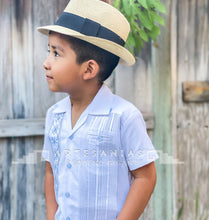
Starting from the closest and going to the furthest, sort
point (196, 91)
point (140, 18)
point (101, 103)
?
1. point (101, 103)
2. point (140, 18)
3. point (196, 91)

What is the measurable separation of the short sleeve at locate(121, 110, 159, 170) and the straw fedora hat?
→ 304mm

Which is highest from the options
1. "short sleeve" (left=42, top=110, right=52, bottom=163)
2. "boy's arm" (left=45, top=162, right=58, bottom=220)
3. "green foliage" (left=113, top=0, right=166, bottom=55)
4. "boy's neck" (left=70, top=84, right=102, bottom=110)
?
"green foliage" (left=113, top=0, right=166, bottom=55)

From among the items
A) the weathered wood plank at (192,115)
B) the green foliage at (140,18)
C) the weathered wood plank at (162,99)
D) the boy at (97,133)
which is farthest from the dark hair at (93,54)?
the weathered wood plank at (192,115)

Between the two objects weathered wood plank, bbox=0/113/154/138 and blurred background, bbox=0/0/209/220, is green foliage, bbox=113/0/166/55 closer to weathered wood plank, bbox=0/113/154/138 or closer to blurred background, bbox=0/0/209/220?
blurred background, bbox=0/0/209/220

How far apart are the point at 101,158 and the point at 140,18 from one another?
1.35m

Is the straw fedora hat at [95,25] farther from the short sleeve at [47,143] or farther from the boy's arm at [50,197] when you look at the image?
the boy's arm at [50,197]

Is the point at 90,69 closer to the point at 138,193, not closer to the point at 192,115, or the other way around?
the point at 138,193

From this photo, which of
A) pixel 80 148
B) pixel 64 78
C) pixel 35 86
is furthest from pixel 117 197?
pixel 35 86

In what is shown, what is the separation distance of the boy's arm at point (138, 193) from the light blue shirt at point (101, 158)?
0.05 m

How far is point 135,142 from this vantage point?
1897 millimetres

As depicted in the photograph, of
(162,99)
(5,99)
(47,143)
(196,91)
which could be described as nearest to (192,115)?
(196,91)

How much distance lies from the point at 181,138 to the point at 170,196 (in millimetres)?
490

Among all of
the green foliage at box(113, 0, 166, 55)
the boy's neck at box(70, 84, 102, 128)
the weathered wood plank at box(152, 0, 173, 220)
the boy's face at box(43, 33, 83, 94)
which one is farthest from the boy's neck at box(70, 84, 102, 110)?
the weathered wood plank at box(152, 0, 173, 220)

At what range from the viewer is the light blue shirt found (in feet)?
6.23
